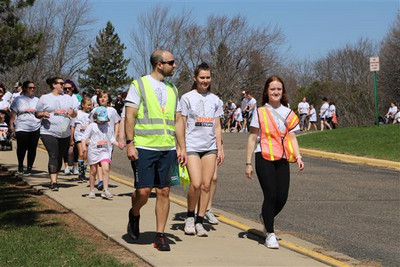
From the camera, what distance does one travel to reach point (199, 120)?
26.8ft

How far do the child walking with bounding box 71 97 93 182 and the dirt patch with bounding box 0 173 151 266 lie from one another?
5.10 ft

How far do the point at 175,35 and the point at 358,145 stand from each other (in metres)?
39.5

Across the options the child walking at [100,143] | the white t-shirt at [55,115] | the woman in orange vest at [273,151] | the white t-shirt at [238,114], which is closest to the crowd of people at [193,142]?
the woman in orange vest at [273,151]

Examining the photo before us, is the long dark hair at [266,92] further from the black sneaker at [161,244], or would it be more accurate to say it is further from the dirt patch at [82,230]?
the dirt patch at [82,230]

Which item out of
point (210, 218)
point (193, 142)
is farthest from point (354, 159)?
point (193, 142)

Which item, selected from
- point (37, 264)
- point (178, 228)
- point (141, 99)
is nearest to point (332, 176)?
point (178, 228)

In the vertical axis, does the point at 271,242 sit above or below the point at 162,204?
below

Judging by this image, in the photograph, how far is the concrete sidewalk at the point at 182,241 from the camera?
6.61 m

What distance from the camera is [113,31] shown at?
91.3 meters

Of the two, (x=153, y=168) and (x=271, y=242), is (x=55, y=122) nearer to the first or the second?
(x=153, y=168)

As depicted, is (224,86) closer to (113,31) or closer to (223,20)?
(223,20)

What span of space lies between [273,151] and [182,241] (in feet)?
4.44

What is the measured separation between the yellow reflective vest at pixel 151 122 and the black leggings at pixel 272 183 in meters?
1.09

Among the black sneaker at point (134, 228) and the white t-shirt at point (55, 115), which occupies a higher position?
the white t-shirt at point (55, 115)
